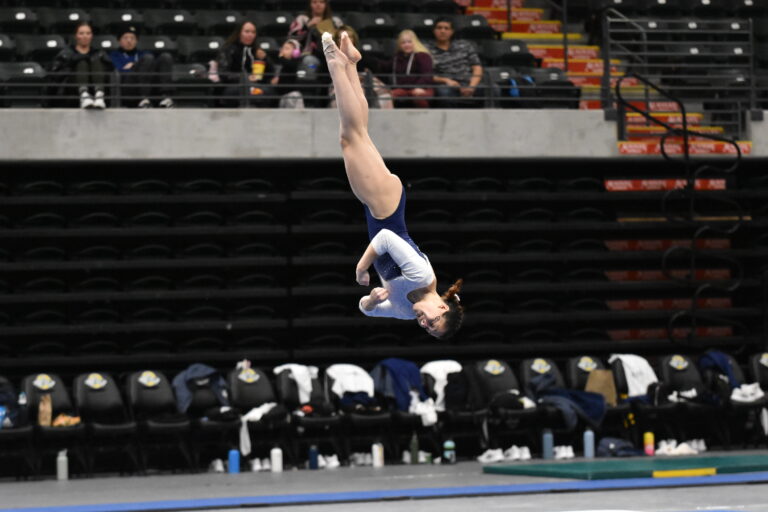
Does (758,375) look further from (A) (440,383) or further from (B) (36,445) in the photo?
(B) (36,445)

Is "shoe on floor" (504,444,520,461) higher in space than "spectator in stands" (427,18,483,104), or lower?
lower

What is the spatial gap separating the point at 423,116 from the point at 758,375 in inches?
213

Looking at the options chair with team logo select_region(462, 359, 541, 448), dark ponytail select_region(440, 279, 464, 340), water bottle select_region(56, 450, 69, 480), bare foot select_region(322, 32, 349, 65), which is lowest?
water bottle select_region(56, 450, 69, 480)

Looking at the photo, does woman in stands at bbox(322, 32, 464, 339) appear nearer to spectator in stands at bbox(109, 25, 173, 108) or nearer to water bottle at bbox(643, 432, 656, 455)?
spectator in stands at bbox(109, 25, 173, 108)

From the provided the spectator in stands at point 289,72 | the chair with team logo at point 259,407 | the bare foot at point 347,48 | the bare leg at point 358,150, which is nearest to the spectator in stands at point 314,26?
the spectator in stands at point 289,72

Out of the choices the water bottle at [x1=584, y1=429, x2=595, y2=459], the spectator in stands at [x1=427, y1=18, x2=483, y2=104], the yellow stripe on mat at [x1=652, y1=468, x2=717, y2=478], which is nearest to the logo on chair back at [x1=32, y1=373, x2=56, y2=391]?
the spectator in stands at [x1=427, y1=18, x2=483, y2=104]

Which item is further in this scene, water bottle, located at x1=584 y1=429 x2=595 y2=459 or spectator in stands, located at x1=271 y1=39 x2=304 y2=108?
spectator in stands, located at x1=271 y1=39 x2=304 y2=108

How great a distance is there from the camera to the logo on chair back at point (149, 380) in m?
14.8

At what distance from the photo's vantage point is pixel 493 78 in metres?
16.0

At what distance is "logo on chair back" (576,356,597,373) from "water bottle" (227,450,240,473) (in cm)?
437

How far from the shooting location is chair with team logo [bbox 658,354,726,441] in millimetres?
15594

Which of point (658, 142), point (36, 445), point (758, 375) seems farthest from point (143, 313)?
point (758, 375)

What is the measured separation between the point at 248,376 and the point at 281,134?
9.38 feet

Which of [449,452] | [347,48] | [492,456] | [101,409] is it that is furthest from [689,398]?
[347,48]
